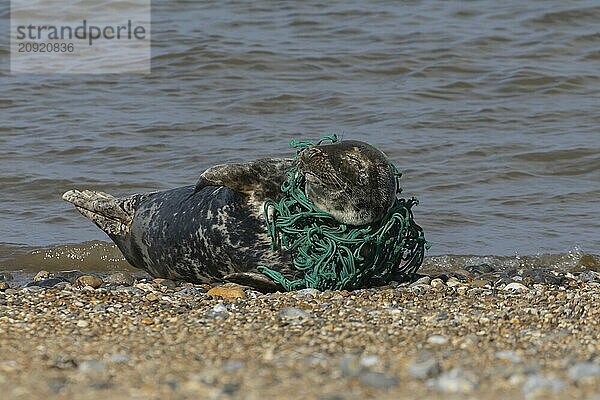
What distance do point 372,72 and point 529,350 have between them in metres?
9.37

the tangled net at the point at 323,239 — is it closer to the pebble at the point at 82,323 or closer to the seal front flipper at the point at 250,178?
the seal front flipper at the point at 250,178

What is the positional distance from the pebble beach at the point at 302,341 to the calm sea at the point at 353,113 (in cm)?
203

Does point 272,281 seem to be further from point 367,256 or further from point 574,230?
point 574,230

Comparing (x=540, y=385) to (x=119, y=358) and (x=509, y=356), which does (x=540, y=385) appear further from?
(x=119, y=358)

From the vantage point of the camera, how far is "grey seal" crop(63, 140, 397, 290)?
5.38m

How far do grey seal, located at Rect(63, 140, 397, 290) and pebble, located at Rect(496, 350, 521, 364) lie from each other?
1582 mm

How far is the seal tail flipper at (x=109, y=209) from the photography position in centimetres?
670

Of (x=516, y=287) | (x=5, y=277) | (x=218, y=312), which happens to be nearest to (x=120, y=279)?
(x=5, y=277)

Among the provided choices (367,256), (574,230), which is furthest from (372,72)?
(367,256)

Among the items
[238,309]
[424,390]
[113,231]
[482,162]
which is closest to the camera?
[424,390]

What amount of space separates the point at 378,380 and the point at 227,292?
2.22 metres

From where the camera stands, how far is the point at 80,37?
1568 centimetres

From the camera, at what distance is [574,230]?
318 inches

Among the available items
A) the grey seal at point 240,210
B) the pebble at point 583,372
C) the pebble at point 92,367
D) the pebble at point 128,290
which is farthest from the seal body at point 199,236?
the pebble at point 583,372
